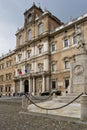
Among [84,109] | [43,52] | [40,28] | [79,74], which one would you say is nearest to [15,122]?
[84,109]

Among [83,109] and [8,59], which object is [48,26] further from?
[83,109]

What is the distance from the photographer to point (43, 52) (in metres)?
44.3

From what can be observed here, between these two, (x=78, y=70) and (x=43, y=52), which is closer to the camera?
(x=78, y=70)

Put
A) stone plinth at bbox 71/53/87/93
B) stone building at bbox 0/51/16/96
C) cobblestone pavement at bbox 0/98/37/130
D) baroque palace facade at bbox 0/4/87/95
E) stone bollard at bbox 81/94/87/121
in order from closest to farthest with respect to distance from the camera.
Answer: cobblestone pavement at bbox 0/98/37/130 → stone bollard at bbox 81/94/87/121 → stone plinth at bbox 71/53/87/93 → baroque palace facade at bbox 0/4/87/95 → stone building at bbox 0/51/16/96

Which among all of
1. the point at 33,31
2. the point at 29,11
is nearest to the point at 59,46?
the point at 33,31

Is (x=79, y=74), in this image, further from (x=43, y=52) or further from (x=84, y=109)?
(x=43, y=52)

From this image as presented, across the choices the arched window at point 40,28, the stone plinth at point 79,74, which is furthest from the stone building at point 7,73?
the stone plinth at point 79,74

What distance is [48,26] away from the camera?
44969 millimetres

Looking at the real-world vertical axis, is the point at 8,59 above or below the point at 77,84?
above

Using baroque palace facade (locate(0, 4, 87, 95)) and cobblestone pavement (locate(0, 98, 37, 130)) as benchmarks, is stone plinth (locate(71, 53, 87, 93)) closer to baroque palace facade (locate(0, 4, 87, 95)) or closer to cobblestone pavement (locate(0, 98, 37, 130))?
cobblestone pavement (locate(0, 98, 37, 130))

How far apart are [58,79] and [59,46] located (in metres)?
7.34

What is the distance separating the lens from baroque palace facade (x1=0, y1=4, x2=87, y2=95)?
39.5 m

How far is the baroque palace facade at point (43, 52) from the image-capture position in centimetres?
3953

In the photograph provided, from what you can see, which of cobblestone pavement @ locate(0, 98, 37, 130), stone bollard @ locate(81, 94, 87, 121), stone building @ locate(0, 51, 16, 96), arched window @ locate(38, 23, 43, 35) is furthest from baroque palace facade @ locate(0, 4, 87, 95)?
stone bollard @ locate(81, 94, 87, 121)
